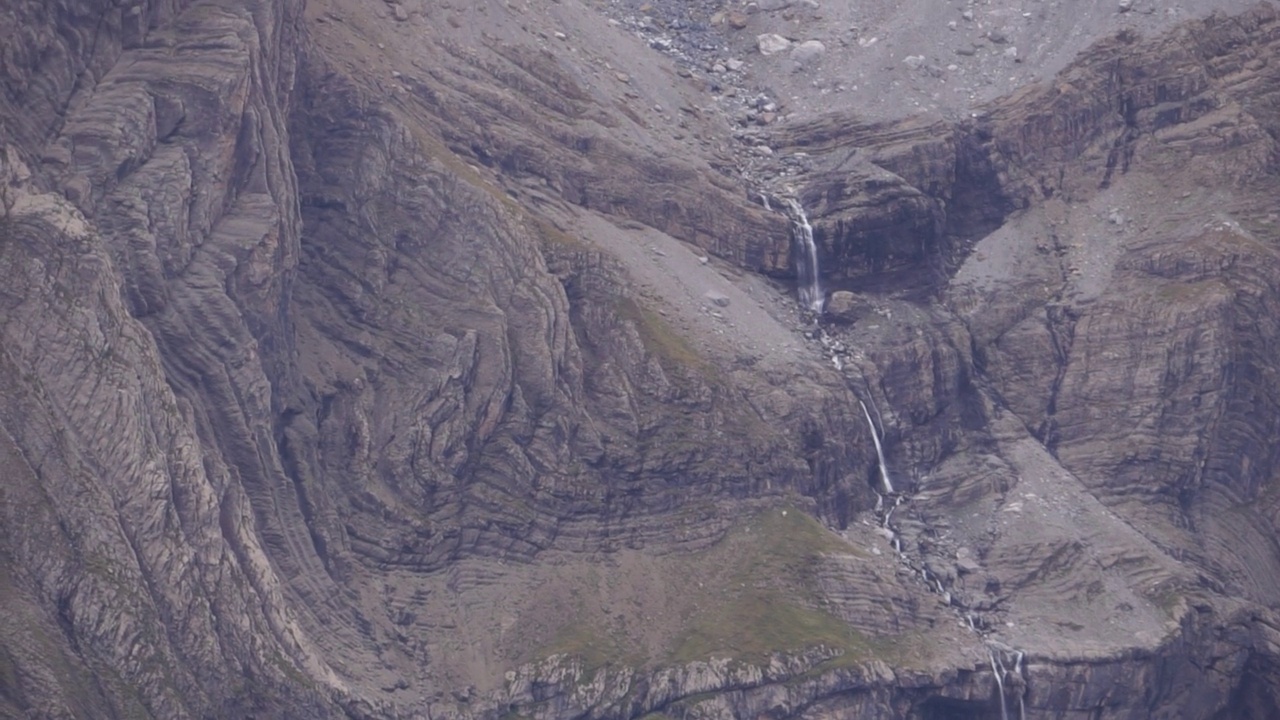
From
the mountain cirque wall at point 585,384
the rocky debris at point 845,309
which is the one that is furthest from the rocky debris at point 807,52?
the rocky debris at point 845,309

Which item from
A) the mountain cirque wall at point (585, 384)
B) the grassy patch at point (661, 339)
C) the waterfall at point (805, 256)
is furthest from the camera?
Answer: the waterfall at point (805, 256)

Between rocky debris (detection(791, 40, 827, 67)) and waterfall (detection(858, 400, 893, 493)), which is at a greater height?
rocky debris (detection(791, 40, 827, 67))

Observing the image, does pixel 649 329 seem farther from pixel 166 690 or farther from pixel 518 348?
pixel 166 690

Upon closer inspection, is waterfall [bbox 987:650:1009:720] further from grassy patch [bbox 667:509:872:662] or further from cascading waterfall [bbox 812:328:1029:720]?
grassy patch [bbox 667:509:872:662]

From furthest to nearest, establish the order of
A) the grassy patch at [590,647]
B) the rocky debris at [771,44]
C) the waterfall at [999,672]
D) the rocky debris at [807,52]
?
the rocky debris at [771,44] < the rocky debris at [807,52] < the waterfall at [999,672] < the grassy patch at [590,647]

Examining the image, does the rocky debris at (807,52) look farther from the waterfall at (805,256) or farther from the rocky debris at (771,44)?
the waterfall at (805,256)

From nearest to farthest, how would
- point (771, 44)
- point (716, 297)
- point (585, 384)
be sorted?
1. point (585, 384)
2. point (716, 297)
3. point (771, 44)

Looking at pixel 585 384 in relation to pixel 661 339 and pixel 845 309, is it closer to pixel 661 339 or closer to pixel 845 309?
pixel 661 339

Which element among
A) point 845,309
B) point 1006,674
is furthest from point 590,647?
point 845,309

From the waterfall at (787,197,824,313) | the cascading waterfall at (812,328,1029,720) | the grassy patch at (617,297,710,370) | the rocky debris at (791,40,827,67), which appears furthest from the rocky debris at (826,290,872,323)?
the rocky debris at (791,40,827,67)
